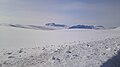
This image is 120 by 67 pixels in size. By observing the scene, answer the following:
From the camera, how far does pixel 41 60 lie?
4473 mm

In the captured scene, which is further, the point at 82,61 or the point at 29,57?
the point at 29,57

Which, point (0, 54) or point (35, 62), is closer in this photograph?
point (35, 62)

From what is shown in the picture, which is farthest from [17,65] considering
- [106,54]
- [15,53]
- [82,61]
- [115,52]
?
[115,52]

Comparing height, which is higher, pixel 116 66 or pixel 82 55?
pixel 82 55

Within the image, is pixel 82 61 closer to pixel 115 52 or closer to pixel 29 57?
pixel 115 52

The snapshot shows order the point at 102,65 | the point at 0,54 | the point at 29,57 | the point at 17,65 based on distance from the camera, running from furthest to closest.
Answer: the point at 0,54 < the point at 29,57 < the point at 17,65 < the point at 102,65

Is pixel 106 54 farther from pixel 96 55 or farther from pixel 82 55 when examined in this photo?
pixel 82 55

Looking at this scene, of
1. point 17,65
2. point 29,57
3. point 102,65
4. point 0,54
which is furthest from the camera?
point 0,54

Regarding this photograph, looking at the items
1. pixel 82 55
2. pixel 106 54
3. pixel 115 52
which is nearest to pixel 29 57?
pixel 82 55

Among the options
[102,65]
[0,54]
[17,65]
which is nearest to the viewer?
[102,65]

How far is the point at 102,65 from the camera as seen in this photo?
151 inches

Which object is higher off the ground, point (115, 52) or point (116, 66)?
point (115, 52)

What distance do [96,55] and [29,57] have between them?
2.03 metres

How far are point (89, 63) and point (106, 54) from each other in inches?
36.9
